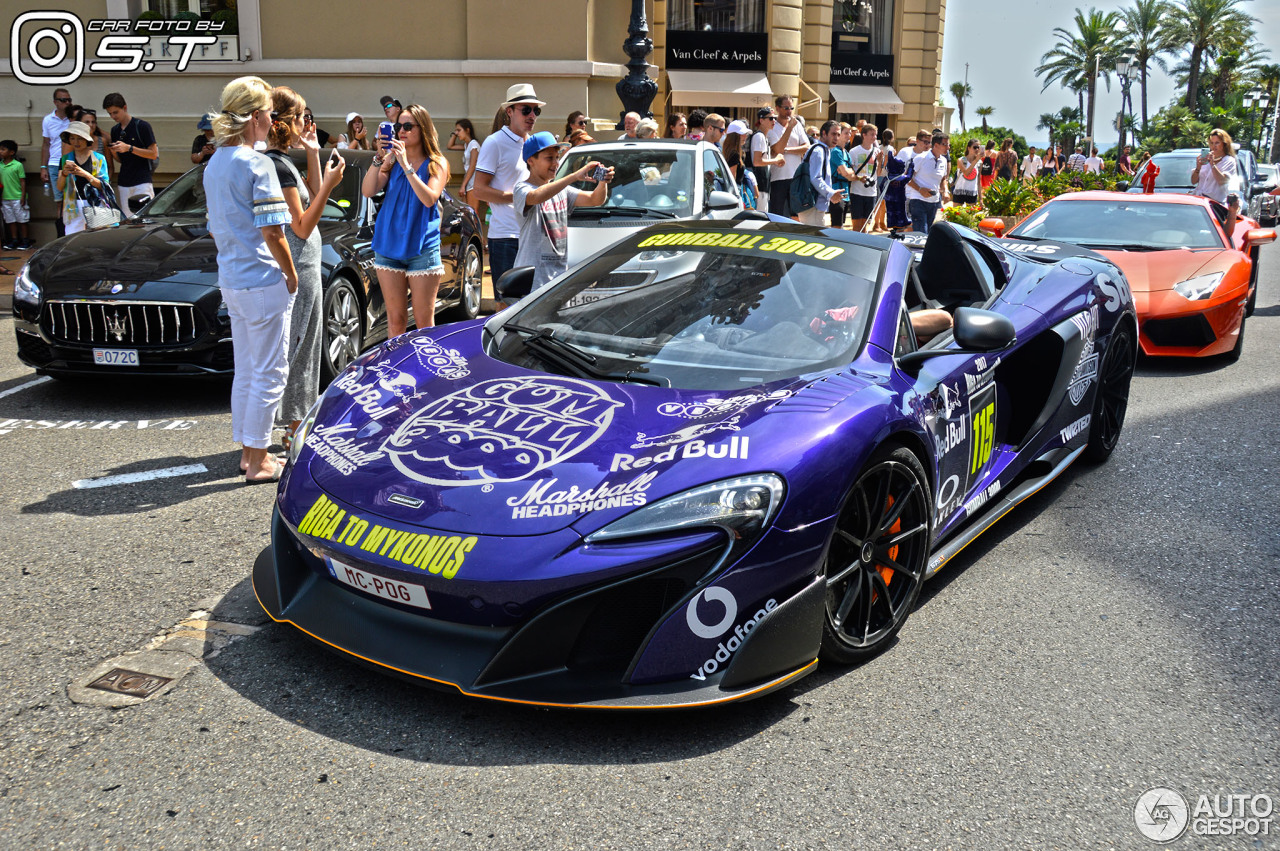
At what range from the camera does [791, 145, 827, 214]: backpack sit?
1234cm

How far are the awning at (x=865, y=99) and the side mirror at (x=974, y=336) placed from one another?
1150 inches

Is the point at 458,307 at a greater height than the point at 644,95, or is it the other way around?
the point at 644,95

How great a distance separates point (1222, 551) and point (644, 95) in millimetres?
11511

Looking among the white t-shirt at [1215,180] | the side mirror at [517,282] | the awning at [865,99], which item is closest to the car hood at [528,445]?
the side mirror at [517,282]

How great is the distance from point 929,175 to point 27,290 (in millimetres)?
9776

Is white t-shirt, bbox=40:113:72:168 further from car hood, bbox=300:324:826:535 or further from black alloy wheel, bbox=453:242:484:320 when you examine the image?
car hood, bbox=300:324:826:535

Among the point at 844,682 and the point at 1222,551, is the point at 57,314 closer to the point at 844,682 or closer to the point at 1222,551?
the point at 844,682

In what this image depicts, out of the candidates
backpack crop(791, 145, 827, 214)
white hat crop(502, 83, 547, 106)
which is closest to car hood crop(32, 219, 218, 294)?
white hat crop(502, 83, 547, 106)

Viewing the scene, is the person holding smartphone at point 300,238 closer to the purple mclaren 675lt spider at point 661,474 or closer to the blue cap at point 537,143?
the purple mclaren 675lt spider at point 661,474

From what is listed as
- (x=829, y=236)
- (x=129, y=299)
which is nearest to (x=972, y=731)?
(x=829, y=236)

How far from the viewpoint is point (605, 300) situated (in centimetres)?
420

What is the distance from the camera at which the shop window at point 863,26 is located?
3238 cm

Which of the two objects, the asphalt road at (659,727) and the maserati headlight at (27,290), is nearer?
the asphalt road at (659,727)

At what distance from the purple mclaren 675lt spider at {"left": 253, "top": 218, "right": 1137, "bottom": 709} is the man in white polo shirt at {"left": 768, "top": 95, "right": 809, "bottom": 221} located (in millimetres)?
8486
